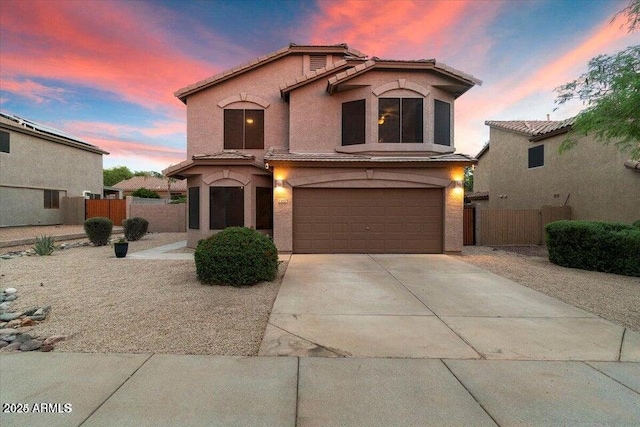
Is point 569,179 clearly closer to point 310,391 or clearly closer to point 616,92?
point 616,92

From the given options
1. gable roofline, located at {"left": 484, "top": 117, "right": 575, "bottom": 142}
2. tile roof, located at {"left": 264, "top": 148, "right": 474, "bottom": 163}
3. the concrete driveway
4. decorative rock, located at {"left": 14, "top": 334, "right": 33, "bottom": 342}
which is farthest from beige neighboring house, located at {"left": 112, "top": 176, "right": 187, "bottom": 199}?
decorative rock, located at {"left": 14, "top": 334, "right": 33, "bottom": 342}

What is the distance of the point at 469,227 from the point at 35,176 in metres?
29.3

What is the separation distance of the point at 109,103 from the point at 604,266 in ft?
97.6

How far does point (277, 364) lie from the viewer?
139 inches

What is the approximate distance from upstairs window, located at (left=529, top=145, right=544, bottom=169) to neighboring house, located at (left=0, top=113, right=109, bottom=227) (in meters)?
33.3

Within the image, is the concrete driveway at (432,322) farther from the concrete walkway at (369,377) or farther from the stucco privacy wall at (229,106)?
the stucco privacy wall at (229,106)

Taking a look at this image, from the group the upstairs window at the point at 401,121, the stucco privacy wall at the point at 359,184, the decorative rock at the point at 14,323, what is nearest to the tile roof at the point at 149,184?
the stucco privacy wall at the point at 359,184

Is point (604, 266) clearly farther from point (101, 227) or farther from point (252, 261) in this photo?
point (101, 227)

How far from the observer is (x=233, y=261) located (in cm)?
697

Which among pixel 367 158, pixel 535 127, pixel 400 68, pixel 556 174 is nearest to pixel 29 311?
pixel 367 158

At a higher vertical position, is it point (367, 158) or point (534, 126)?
point (534, 126)

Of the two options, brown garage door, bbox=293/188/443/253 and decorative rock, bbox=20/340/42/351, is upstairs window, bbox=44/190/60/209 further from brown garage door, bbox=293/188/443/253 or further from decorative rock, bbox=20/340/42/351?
decorative rock, bbox=20/340/42/351

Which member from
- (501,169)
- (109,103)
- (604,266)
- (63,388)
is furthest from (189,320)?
(109,103)

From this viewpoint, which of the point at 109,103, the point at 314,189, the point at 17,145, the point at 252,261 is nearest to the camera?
the point at 252,261
